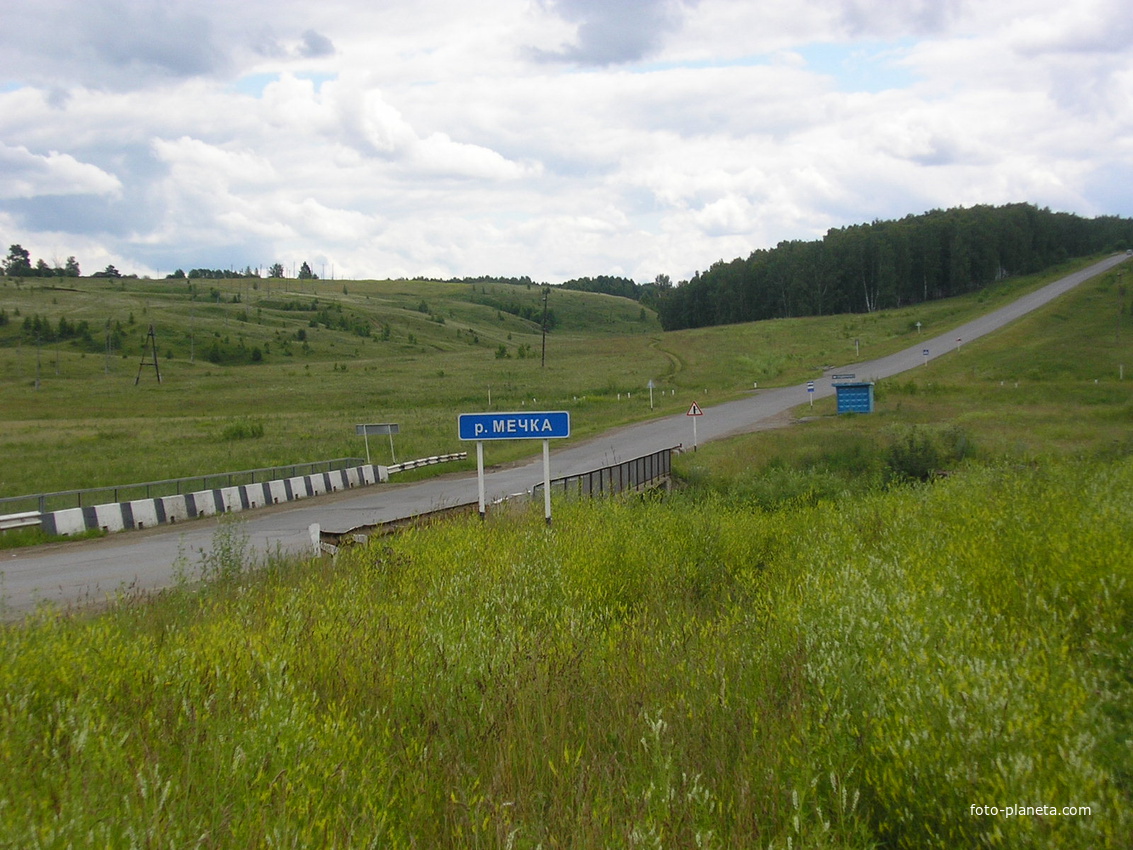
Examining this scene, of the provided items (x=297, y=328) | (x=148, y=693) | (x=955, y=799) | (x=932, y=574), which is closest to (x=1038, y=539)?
(x=932, y=574)

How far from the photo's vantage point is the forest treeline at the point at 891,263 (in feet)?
393

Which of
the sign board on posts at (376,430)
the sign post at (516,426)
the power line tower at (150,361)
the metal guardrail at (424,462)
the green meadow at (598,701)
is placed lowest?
the metal guardrail at (424,462)

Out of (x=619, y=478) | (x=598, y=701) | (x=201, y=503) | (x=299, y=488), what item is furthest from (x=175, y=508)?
(x=598, y=701)

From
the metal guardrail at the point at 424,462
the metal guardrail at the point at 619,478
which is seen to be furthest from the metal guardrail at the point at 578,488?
the metal guardrail at the point at 424,462

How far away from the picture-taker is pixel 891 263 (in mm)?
117438

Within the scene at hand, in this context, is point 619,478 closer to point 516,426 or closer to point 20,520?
point 516,426

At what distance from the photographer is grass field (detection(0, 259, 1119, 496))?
122 feet

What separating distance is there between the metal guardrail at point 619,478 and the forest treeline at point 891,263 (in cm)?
10315

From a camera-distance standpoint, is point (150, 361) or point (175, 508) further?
point (150, 361)

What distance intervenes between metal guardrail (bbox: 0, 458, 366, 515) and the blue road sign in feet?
35.4

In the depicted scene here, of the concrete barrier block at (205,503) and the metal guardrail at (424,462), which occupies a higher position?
the concrete barrier block at (205,503)

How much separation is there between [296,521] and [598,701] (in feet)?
→ 53.8

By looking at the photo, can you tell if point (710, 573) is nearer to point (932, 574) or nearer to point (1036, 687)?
point (932, 574)

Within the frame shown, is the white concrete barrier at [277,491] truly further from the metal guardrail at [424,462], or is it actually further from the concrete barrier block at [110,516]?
the metal guardrail at [424,462]
